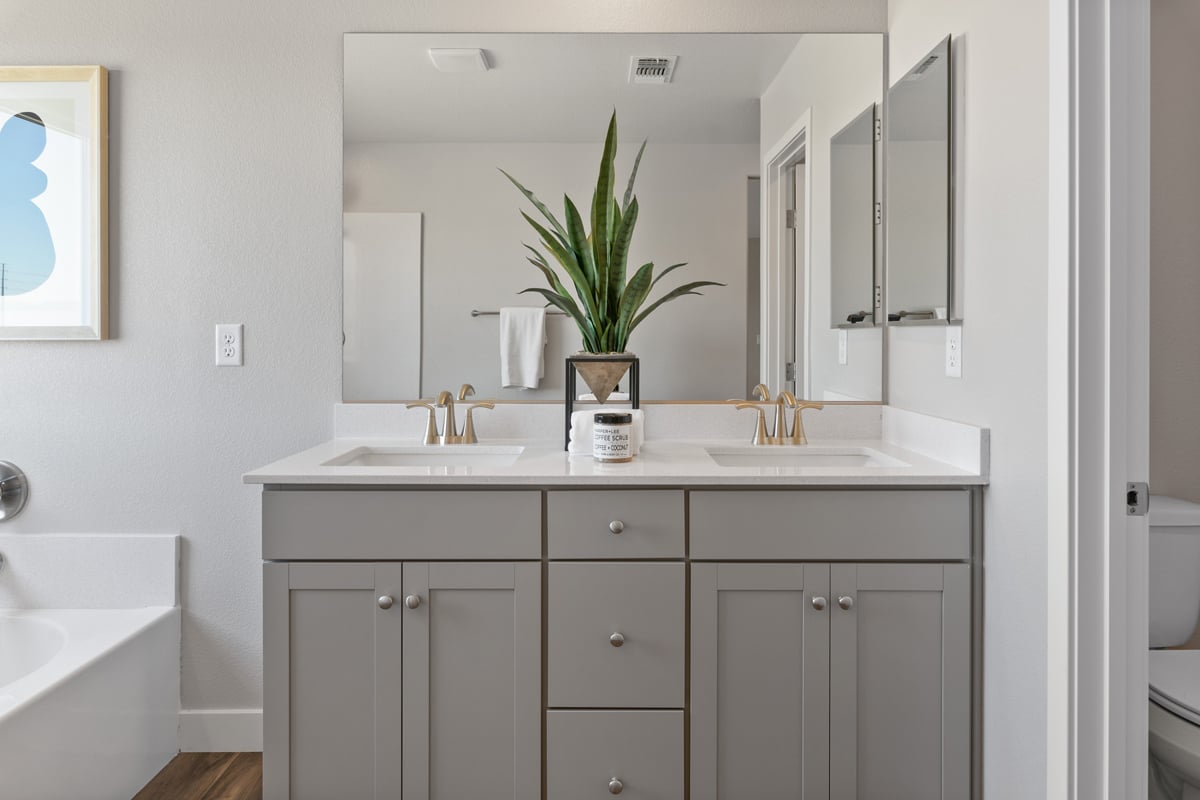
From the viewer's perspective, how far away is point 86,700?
191 centimetres

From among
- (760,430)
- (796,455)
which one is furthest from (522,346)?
(796,455)

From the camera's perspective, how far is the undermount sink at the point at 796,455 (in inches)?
86.0

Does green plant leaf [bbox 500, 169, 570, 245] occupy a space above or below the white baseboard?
above

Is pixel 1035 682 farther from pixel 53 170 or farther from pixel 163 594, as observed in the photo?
pixel 53 170

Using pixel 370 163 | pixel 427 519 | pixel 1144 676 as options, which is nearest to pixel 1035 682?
pixel 1144 676

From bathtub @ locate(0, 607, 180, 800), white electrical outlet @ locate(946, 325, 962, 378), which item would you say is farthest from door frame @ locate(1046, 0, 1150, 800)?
bathtub @ locate(0, 607, 180, 800)

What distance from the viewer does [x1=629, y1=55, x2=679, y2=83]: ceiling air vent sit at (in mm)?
2357

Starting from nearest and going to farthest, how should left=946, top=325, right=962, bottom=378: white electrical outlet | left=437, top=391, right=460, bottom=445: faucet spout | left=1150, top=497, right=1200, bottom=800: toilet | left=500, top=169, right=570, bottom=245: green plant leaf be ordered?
left=1150, top=497, right=1200, bottom=800: toilet, left=946, top=325, right=962, bottom=378: white electrical outlet, left=500, top=169, right=570, bottom=245: green plant leaf, left=437, top=391, right=460, bottom=445: faucet spout

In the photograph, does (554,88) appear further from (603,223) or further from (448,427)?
(448,427)

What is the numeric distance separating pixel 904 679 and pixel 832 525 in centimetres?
34

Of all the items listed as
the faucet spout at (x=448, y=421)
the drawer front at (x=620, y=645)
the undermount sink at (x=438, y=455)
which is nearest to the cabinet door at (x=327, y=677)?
the drawer front at (x=620, y=645)

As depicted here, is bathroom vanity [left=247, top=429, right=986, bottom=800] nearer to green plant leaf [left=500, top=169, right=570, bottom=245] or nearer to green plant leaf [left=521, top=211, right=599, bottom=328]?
green plant leaf [left=521, top=211, right=599, bottom=328]

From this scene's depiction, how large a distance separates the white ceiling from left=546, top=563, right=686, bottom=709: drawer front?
1.21 m

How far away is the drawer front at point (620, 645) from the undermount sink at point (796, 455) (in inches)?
19.2
